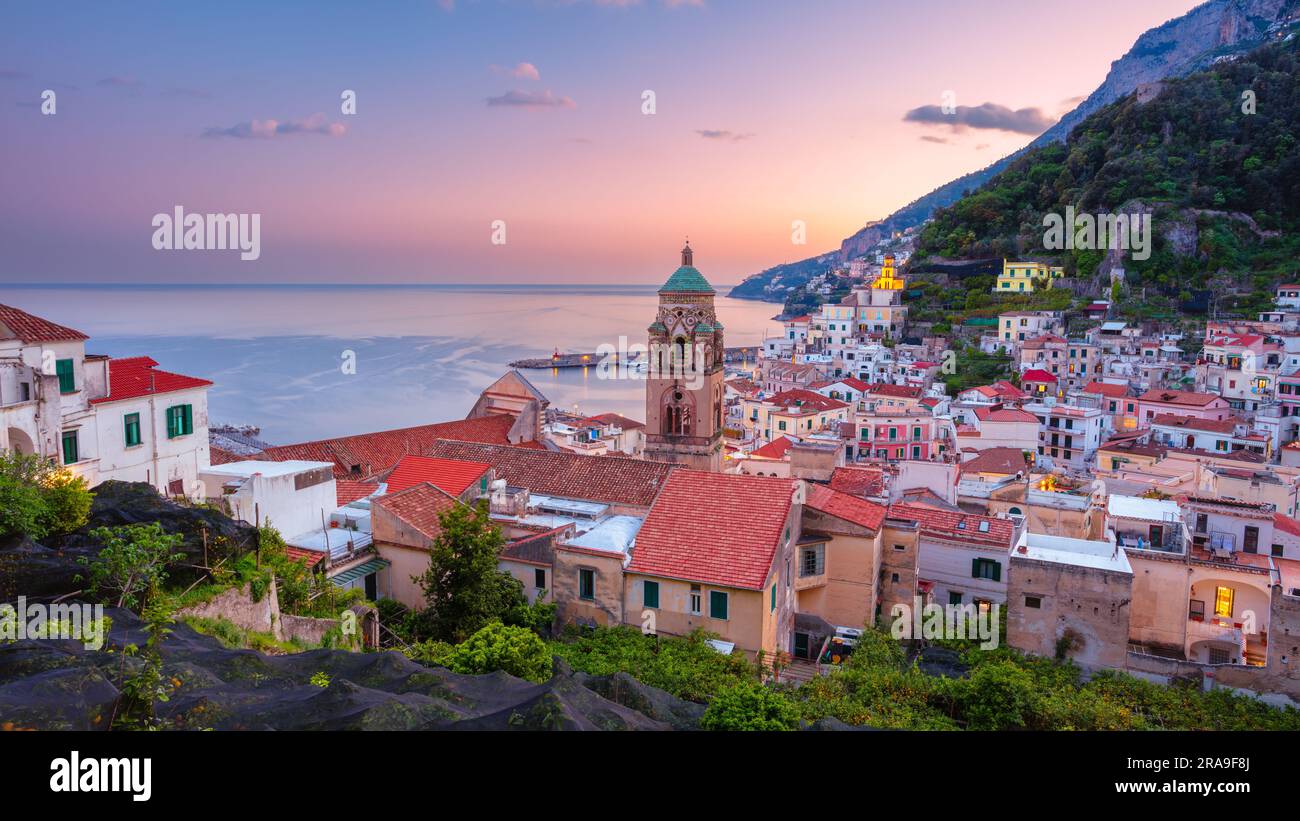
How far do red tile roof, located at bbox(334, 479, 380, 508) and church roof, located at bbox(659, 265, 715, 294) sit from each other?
38.0 ft

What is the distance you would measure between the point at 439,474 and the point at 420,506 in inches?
113

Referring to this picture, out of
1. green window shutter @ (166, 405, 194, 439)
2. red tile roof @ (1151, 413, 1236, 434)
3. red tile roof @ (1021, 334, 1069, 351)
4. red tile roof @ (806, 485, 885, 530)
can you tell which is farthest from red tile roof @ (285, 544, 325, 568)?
red tile roof @ (1021, 334, 1069, 351)

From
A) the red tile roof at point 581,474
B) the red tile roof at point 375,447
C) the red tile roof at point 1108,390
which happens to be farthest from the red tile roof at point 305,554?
the red tile roof at point 1108,390

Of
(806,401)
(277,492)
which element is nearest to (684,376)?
(277,492)

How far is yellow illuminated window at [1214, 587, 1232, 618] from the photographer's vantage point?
18.3m

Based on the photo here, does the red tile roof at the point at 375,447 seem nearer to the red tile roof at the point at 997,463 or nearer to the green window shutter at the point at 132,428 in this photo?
the green window shutter at the point at 132,428

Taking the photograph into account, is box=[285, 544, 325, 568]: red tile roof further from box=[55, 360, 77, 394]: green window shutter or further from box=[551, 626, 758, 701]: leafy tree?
box=[55, 360, 77, 394]: green window shutter

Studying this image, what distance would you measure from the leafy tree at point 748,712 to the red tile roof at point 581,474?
10064 millimetres

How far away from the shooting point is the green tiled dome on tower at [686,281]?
26.3 metres

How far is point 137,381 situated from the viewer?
1669 cm
